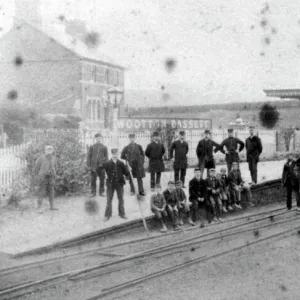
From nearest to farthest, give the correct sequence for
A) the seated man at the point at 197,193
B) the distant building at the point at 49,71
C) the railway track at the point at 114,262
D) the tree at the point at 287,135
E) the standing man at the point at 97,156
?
the railway track at the point at 114,262, the seated man at the point at 197,193, the standing man at the point at 97,156, the tree at the point at 287,135, the distant building at the point at 49,71

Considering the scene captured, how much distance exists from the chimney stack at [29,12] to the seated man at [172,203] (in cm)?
2722

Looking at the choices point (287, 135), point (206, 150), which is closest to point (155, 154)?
point (206, 150)

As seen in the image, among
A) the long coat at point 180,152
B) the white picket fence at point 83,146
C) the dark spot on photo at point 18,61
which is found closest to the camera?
the white picket fence at point 83,146

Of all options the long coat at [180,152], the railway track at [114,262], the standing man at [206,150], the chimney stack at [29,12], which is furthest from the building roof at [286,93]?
the chimney stack at [29,12]

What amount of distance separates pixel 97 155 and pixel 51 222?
2.41 m

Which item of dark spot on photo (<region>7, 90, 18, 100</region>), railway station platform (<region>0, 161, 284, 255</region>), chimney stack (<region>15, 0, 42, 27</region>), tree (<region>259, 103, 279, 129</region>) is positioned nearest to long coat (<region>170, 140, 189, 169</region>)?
railway station platform (<region>0, 161, 284, 255</region>)

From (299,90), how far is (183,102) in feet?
88.4

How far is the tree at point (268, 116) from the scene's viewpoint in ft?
114

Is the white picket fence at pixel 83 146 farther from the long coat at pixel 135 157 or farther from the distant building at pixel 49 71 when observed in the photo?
the distant building at pixel 49 71

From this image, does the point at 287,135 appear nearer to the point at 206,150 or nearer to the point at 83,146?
the point at 206,150

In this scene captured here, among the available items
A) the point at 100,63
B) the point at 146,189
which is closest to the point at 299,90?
the point at 146,189

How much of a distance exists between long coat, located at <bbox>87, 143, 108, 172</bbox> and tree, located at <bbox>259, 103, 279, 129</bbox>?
23.7 meters

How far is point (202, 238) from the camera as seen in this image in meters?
10.2

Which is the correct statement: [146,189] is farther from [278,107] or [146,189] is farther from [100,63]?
[100,63]
